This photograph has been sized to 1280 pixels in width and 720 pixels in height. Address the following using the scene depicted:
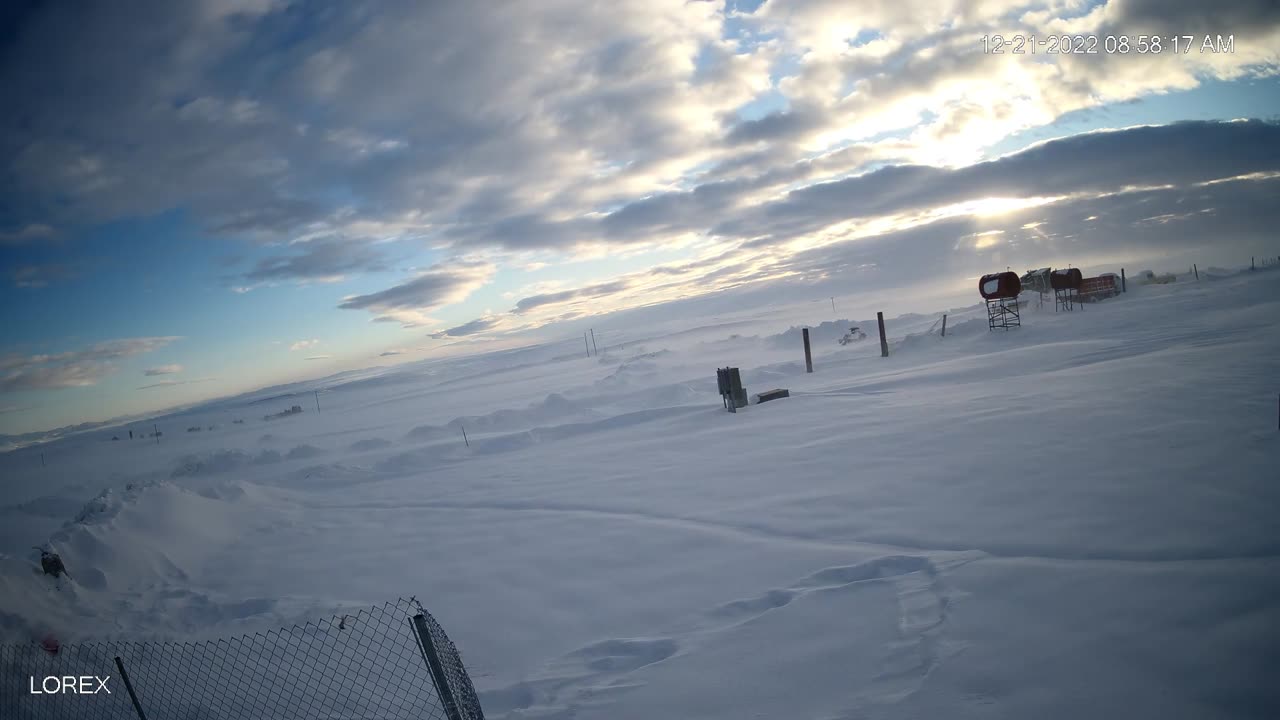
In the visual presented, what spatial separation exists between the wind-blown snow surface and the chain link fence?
52 cm

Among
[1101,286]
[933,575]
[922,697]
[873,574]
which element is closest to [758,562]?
[873,574]

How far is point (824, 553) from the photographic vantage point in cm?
591

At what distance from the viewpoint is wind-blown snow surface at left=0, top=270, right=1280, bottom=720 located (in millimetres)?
3721

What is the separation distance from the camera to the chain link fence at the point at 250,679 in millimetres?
5000

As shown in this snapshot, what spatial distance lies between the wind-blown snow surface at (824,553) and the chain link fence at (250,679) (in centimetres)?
52

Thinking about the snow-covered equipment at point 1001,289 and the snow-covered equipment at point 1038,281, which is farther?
the snow-covered equipment at point 1038,281

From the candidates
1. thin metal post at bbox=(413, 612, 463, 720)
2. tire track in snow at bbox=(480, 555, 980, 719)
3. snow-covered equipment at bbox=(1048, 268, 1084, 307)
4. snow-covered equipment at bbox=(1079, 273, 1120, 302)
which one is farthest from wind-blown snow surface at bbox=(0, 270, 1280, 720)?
snow-covered equipment at bbox=(1079, 273, 1120, 302)

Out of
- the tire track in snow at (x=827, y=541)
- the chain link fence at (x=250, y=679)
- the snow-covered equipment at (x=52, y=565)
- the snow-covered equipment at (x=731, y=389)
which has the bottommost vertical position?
the chain link fence at (x=250, y=679)

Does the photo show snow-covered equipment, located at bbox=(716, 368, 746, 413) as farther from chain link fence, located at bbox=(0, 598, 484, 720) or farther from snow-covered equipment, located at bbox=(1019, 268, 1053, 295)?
snow-covered equipment, located at bbox=(1019, 268, 1053, 295)

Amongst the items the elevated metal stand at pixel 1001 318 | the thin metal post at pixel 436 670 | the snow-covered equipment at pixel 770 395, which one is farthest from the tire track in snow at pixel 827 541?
the elevated metal stand at pixel 1001 318

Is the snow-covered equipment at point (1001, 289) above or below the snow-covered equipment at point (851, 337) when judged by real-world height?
above

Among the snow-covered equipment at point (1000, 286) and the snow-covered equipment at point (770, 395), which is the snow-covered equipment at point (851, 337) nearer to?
the snow-covered equipment at point (1000, 286)

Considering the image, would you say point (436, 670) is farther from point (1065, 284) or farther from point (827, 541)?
point (1065, 284)

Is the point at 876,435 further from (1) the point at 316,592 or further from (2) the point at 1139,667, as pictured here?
(1) the point at 316,592
